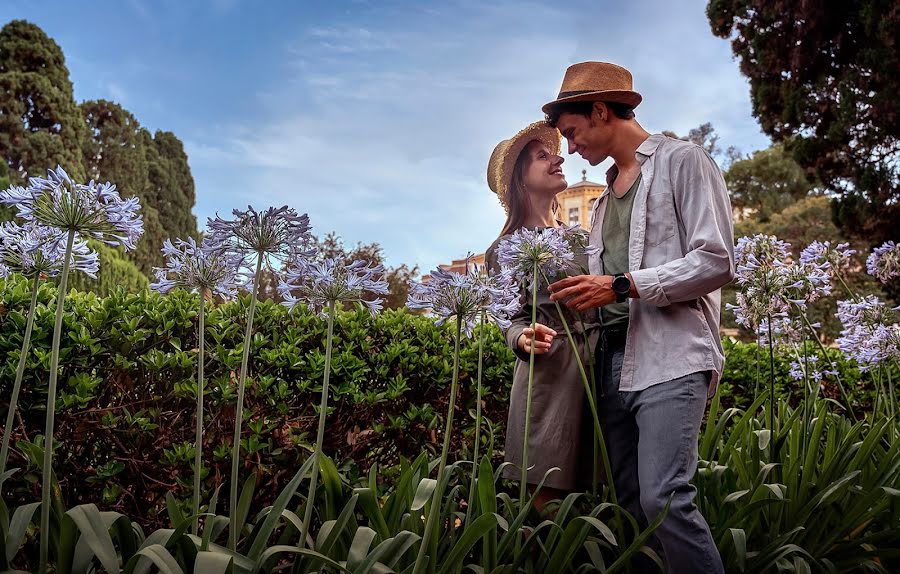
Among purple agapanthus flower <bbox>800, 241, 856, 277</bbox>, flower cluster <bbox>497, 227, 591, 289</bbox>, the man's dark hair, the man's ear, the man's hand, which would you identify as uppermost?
the man's dark hair

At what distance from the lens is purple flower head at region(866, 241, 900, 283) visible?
171 inches

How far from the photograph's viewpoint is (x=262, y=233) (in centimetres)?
171

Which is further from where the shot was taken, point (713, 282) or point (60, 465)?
point (60, 465)

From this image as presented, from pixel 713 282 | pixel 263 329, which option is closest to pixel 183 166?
pixel 263 329

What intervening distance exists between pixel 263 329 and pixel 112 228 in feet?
5.57

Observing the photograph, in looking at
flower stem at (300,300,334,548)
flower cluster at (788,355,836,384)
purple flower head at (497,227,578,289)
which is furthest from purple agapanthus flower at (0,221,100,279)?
flower cluster at (788,355,836,384)

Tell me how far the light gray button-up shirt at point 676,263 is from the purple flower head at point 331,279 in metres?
0.89

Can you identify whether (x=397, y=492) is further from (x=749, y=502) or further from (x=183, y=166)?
(x=183, y=166)

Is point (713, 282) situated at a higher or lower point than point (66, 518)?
higher

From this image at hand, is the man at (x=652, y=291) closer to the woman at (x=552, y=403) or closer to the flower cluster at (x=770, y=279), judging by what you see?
the woman at (x=552, y=403)

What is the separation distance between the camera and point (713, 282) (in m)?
2.13

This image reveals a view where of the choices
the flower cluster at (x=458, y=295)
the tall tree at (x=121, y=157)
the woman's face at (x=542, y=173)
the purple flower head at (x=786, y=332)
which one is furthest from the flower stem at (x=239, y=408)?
the tall tree at (x=121, y=157)

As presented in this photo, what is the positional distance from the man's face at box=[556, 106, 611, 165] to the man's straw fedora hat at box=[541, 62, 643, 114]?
0.22 feet

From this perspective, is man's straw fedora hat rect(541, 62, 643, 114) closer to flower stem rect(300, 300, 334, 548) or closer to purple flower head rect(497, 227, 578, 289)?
purple flower head rect(497, 227, 578, 289)
